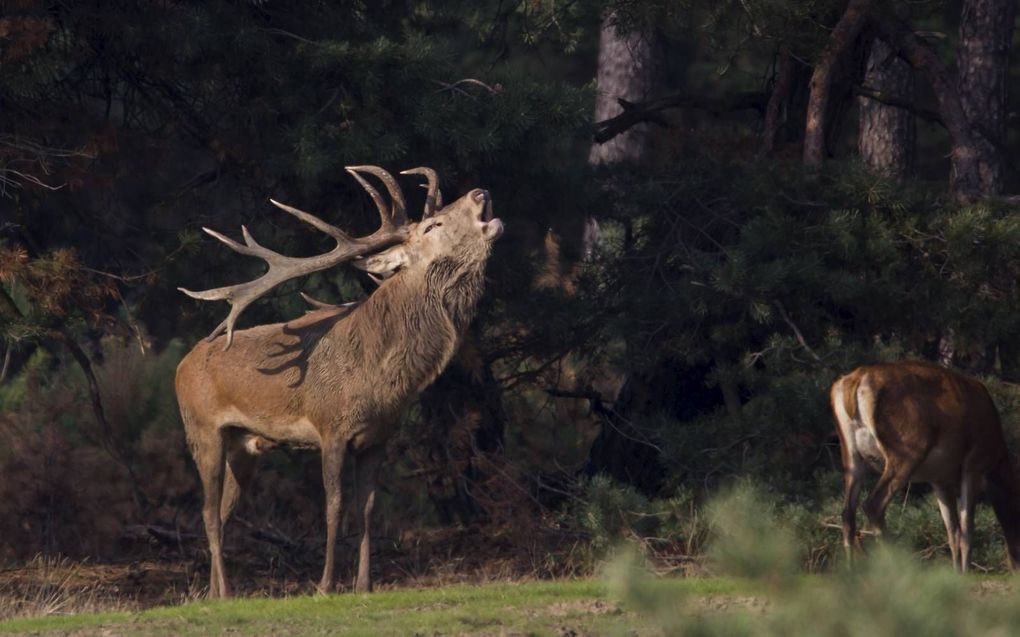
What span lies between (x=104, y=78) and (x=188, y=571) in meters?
4.29

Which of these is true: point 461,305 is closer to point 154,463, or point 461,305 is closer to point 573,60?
point 154,463

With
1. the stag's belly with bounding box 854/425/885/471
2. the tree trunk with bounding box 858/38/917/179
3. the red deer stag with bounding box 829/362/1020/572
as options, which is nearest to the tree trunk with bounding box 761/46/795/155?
the tree trunk with bounding box 858/38/917/179

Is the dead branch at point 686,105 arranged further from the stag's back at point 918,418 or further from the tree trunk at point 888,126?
the stag's back at point 918,418

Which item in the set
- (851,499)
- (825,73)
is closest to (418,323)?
(851,499)

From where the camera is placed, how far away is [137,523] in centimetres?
1402

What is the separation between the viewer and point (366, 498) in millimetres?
9789

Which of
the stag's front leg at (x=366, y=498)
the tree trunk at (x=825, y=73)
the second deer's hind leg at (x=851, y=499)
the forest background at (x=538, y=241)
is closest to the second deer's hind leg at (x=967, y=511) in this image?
the second deer's hind leg at (x=851, y=499)

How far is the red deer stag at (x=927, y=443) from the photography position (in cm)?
966

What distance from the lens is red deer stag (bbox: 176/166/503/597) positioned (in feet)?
31.9

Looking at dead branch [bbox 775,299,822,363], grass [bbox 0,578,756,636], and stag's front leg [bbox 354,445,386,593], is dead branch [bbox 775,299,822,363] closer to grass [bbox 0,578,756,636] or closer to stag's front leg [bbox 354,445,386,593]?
grass [bbox 0,578,756,636]

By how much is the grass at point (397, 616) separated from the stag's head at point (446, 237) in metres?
2.21

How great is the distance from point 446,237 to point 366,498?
180 centimetres

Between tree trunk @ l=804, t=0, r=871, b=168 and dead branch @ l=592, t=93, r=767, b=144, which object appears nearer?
tree trunk @ l=804, t=0, r=871, b=168

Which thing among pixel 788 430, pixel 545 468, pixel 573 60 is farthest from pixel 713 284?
pixel 573 60
